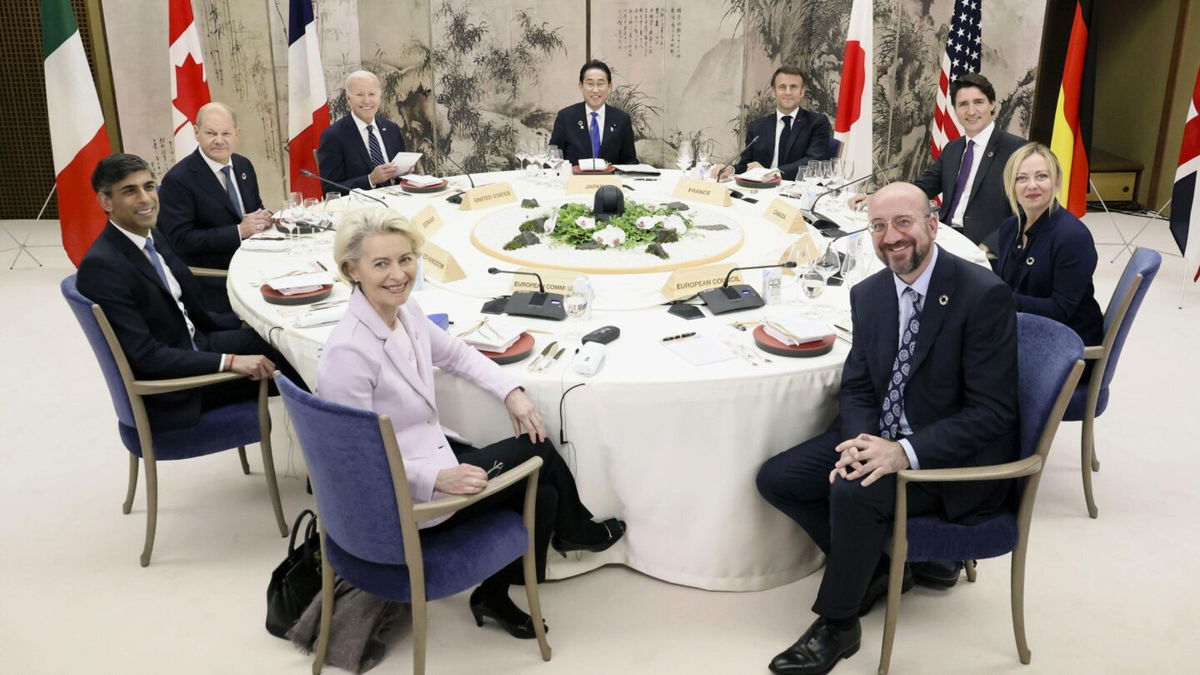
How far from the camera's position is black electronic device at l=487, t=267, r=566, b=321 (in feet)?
11.4

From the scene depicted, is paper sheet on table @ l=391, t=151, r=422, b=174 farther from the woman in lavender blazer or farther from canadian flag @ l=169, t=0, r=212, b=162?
the woman in lavender blazer

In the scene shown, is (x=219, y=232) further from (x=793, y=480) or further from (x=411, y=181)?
(x=793, y=480)

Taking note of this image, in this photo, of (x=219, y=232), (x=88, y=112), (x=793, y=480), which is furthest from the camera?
(x=88, y=112)

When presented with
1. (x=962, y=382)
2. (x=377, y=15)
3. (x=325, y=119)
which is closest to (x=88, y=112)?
(x=325, y=119)

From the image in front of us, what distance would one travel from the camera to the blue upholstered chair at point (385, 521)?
238 cm

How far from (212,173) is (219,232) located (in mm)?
303

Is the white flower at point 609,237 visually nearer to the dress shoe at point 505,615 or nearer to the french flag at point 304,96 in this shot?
the dress shoe at point 505,615

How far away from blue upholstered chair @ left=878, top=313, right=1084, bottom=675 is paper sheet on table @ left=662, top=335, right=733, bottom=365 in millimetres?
719

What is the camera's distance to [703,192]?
17.5 feet

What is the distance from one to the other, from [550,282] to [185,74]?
4.31 m

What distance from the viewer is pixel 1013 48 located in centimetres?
773

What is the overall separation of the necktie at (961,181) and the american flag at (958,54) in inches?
74.5

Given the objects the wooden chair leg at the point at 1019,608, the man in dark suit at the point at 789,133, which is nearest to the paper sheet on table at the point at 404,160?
the man in dark suit at the point at 789,133

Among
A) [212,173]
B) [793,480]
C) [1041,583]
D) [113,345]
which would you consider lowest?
[1041,583]
